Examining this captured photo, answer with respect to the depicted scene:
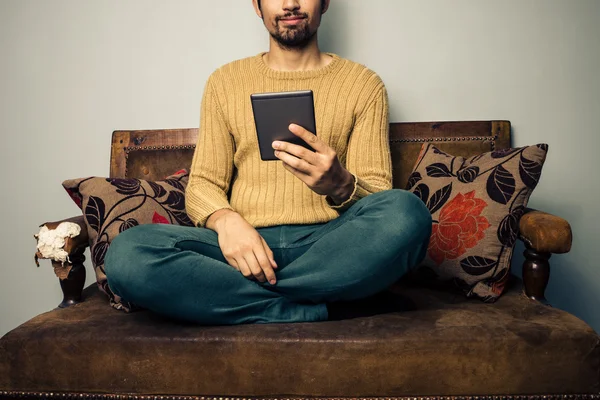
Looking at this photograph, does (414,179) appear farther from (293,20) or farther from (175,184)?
(175,184)

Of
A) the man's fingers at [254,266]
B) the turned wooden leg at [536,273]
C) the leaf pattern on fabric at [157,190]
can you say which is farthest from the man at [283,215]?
the turned wooden leg at [536,273]

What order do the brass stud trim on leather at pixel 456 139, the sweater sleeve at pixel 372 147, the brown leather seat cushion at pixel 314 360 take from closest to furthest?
1. the brown leather seat cushion at pixel 314 360
2. the sweater sleeve at pixel 372 147
3. the brass stud trim on leather at pixel 456 139

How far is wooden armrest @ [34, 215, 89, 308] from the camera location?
1.24 meters

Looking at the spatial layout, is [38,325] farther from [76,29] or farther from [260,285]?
[76,29]

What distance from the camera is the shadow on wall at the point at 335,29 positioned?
177cm

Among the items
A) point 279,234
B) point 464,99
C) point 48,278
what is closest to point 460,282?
point 279,234

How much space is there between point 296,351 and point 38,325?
593 mm

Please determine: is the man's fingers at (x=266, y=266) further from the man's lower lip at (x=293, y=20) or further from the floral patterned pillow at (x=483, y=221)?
the man's lower lip at (x=293, y=20)

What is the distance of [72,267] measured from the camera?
4.13ft

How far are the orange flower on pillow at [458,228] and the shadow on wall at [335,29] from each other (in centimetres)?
78

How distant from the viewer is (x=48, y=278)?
1957 millimetres

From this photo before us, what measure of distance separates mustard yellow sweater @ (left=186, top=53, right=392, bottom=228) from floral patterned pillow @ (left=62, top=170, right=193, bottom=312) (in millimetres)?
96

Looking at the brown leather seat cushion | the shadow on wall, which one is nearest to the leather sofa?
the brown leather seat cushion

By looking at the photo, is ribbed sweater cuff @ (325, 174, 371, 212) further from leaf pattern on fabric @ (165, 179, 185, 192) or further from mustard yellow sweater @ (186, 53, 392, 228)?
leaf pattern on fabric @ (165, 179, 185, 192)
